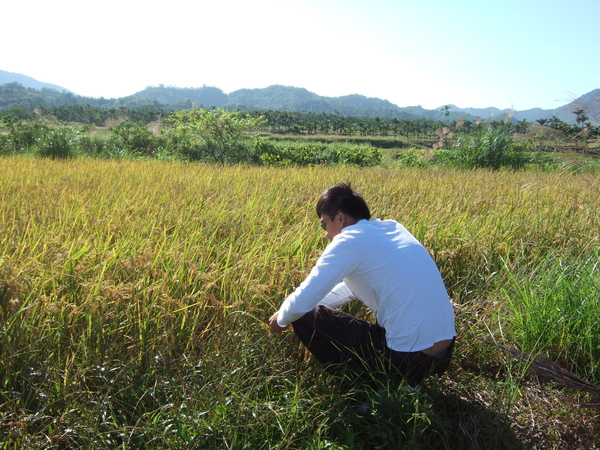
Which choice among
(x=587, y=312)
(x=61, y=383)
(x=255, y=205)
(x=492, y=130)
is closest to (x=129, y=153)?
(x=255, y=205)

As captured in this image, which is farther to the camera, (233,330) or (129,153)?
(129,153)

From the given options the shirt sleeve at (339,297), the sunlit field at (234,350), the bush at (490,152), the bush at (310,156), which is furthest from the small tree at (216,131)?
the shirt sleeve at (339,297)

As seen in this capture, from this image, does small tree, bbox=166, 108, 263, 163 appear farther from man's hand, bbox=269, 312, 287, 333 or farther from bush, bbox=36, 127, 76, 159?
man's hand, bbox=269, 312, 287, 333

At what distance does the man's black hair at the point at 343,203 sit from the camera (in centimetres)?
191

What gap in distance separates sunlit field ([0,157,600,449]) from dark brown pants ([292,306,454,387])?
0.10m

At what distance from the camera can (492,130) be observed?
31.0ft

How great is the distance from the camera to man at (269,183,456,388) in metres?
1.73

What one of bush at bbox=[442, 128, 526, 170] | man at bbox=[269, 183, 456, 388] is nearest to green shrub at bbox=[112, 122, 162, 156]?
bush at bbox=[442, 128, 526, 170]

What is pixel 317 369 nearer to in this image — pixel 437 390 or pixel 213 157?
pixel 437 390

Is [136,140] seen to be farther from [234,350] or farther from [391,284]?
[391,284]

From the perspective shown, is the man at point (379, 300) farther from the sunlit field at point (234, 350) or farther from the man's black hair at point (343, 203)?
the sunlit field at point (234, 350)

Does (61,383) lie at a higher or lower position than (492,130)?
lower

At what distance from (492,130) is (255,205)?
24.3 ft

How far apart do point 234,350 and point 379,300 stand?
2.25 ft
